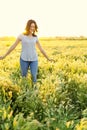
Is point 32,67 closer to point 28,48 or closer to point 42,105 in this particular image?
point 28,48

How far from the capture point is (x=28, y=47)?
11.2 meters

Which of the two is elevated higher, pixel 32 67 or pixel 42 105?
pixel 32 67

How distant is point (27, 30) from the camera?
11.1 m

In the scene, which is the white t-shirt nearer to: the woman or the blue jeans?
the woman

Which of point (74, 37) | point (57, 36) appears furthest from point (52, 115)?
point (57, 36)

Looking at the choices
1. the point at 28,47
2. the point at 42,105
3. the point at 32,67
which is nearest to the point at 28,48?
the point at 28,47

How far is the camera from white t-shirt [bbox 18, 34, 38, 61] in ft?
36.5

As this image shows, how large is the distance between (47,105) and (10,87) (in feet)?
3.36

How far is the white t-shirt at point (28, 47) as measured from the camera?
36.5ft

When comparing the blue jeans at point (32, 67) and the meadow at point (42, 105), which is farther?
the blue jeans at point (32, 67)

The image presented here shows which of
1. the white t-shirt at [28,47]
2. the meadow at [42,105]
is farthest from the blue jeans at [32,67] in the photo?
the meadow at [42,105]

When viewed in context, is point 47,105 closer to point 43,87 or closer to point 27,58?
point 43,87

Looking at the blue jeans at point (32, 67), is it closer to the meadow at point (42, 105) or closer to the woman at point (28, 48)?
the woman at point (28, 48)

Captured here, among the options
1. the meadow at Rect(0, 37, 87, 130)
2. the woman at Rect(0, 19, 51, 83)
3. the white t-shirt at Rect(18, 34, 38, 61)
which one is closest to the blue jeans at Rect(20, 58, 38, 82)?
the woman at Rect(0, 19, 51, 83)
